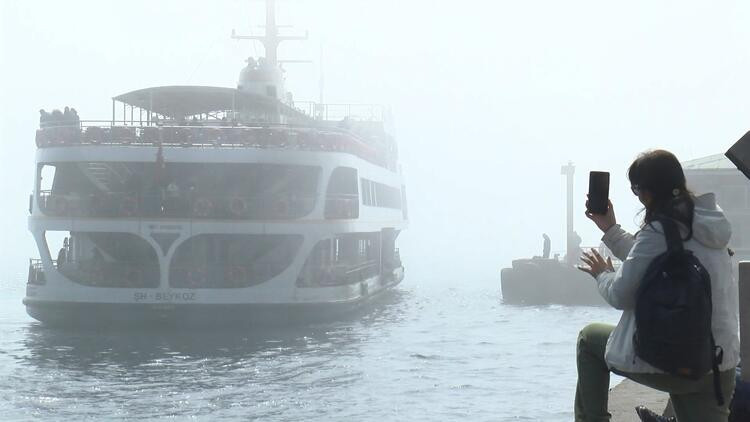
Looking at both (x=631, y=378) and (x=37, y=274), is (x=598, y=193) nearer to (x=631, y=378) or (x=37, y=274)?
(x=631, y=378)

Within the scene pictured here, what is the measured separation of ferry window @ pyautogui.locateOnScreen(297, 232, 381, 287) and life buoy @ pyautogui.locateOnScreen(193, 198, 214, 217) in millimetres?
2997

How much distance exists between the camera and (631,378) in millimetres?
3883

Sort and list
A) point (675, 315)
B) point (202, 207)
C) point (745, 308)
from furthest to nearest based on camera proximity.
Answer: point (202, 207), point (745, 308), point (675, 315)

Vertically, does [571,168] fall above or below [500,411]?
above

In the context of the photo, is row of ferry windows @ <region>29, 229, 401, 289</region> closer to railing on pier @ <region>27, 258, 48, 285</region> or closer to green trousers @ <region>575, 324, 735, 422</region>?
railing on pier @ <region>27, 258, 48, 285</region>

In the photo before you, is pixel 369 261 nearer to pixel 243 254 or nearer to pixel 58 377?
pixel 243 254

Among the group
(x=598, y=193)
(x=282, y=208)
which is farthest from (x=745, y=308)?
(x=282, y=208)

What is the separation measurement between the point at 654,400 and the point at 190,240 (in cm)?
2287

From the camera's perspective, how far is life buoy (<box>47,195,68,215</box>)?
89.0 ft

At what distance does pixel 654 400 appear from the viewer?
689 centimetres

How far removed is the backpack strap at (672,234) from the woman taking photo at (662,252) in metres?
0.02

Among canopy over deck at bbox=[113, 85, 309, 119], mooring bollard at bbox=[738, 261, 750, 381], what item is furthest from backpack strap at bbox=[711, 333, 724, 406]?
canopy over deck at bbox=[113, 85, 309, 119]

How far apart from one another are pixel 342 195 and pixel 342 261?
10.1 feet

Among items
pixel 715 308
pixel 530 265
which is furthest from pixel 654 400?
pixel 530 265
